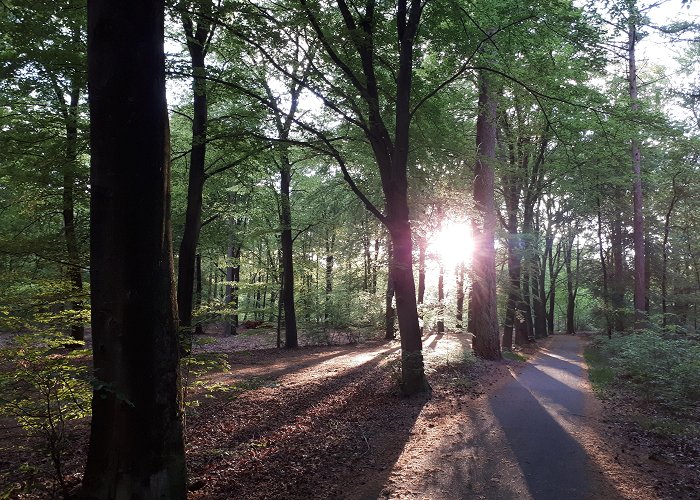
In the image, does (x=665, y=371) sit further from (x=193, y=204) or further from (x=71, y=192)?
(x=71, y=192)

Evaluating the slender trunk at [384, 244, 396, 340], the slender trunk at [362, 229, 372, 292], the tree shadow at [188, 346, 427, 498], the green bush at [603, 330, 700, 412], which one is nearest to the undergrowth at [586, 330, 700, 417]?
the green bush at [603, 330, 700, 412]

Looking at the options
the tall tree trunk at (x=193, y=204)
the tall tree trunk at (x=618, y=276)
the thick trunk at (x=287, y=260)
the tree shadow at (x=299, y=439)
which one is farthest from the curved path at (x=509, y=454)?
the tall tree trunk at (x=618, y=276)

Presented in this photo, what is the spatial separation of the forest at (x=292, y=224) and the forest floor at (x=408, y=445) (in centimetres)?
6

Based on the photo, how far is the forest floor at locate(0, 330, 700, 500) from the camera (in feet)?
→ 15.5

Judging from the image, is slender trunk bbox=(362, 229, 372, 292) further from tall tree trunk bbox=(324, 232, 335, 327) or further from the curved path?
the curved path

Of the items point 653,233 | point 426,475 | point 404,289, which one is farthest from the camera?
point 653,233

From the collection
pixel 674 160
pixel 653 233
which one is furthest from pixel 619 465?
pixel 653 233

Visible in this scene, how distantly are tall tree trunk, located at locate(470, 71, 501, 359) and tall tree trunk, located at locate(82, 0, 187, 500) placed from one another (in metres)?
11.0

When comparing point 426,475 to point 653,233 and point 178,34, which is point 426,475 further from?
point 653,233

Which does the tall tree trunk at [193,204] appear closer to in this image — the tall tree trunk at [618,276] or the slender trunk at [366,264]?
the slender trunk at [366,264]

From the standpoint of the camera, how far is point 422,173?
11.8 meters

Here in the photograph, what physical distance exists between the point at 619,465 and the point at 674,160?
18.3 metres

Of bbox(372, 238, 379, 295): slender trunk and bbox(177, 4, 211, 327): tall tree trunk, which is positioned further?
bbox(372, 238, 379, 295): slender trunk

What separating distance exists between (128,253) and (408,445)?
4.82 meters
